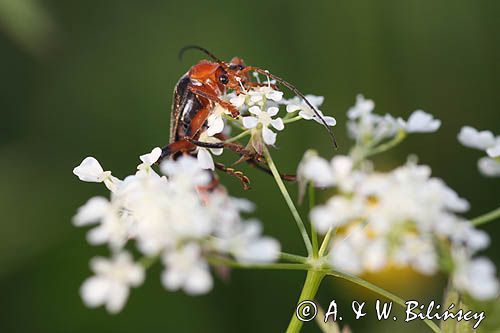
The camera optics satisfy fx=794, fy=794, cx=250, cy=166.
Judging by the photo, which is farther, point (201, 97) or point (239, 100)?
point (201, 97)

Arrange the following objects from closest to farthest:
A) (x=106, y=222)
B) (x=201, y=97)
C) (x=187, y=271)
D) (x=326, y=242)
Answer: (x=187, y=271) < (x=106, y=222) < (x=326, y=242) < (x=201, y=97)

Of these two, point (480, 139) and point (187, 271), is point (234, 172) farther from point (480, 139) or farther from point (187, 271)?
point (187, 271)

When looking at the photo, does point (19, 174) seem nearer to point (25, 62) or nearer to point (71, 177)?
point (71, 177)

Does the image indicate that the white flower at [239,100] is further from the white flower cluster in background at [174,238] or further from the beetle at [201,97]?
the white flower cluster in background at [174,238]

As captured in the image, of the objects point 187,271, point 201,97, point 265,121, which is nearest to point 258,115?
point 265,121

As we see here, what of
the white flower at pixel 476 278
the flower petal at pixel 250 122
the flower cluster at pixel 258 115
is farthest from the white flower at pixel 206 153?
the white flower at pixel 476 278

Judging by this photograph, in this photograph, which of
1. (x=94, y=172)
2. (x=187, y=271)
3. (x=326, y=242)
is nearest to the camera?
(x=187, y=271)
